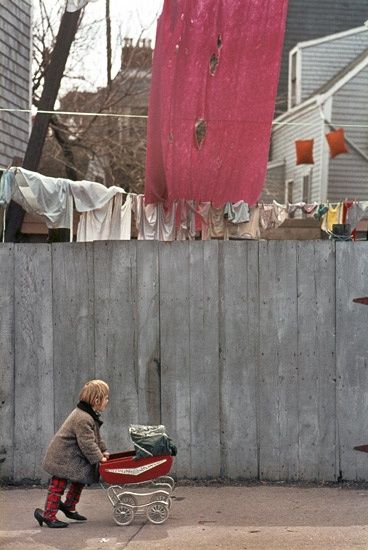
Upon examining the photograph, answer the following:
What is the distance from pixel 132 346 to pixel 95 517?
160 centimetres

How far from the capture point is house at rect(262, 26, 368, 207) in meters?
26.4

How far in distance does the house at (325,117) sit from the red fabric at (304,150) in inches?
15.0

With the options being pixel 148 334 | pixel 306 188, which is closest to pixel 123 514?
pixel 148 334

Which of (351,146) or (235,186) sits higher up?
(351,146)

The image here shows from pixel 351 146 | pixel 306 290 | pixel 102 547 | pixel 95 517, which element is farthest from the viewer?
pixel 351 146

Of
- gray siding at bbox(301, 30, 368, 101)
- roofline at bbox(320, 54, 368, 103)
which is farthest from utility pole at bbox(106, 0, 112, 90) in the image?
roofline at bbox(320, 54, 368, 103)

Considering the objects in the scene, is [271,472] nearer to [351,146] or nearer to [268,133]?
[268,133]

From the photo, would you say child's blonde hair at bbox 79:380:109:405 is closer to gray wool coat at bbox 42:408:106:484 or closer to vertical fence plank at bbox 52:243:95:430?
gray wool coat at bbox 42:408:106:484

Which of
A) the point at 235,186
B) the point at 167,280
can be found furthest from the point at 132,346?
the point at 235,186

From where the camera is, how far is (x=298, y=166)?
2828cm

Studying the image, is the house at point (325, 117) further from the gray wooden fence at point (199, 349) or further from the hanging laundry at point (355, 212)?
the gray wooden fence at point (199, 349)

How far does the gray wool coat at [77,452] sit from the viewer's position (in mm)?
7766

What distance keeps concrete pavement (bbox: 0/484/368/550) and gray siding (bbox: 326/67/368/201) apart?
18.3m

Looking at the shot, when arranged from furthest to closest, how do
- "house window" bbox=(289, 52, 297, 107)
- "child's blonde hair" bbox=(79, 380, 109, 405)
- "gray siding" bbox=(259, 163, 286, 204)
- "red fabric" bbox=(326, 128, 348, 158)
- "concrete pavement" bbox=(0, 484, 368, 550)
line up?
"gray siding" bbox=(259, 163, 286, 204) < "house window" bbox=(289, 52, 297, 107) < "red fabric" bbox=(326, 128, 348, 158) < "child's blonde hair" bbox=(79, 380, 109, 405) < "concrete pavement" bbox=(0, 484, 368, 550)
